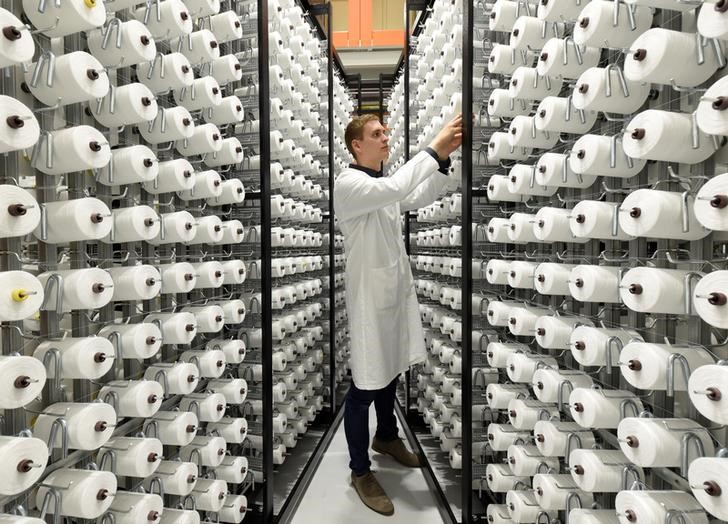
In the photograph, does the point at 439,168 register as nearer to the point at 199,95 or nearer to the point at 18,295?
the point at 199,95

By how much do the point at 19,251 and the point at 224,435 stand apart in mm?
1225

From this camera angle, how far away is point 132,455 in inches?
61.9

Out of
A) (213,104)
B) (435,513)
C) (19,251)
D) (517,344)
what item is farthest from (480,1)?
(435,513)

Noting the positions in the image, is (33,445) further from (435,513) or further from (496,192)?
(435,513)

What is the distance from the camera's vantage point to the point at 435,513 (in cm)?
277

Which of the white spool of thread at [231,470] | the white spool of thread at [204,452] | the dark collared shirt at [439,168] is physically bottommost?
the white spool of thread at [231,470]

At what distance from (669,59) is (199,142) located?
1.61 meters

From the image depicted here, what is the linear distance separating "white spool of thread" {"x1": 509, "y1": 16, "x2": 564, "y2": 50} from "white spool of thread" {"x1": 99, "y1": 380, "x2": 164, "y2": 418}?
1.63 meters

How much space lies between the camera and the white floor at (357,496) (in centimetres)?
272

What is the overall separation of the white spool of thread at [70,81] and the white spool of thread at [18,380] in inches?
25.8

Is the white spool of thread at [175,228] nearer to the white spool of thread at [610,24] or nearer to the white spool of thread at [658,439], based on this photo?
the white spool of thread at [610,24]

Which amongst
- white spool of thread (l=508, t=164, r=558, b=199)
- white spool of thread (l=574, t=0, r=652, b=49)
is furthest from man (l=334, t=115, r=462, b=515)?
white spool of thread (l=574, t=0, r=652, b=49)

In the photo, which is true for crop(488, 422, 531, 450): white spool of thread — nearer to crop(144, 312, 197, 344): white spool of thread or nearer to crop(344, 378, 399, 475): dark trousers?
crop(344, 378, 399, 475): dark trousers

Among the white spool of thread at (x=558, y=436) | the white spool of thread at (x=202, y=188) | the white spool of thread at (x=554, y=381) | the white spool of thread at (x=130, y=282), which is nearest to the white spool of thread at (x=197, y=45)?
the white spool of thread at (x=202, y=188)
